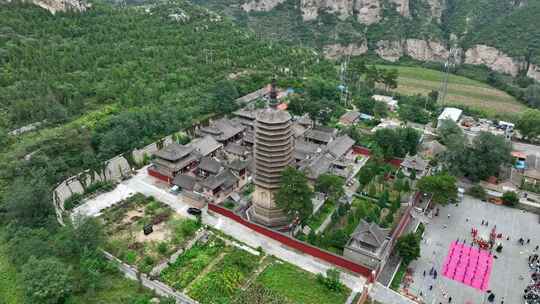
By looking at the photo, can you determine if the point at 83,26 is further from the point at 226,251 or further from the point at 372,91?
the point at 226,251

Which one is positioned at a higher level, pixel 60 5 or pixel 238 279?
pixel 60 5

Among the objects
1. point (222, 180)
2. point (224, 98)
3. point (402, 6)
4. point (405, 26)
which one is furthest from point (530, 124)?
point (402, 6)

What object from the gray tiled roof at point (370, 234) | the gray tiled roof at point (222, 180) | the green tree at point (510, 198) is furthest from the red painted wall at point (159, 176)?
the green tree at point (510, 198)

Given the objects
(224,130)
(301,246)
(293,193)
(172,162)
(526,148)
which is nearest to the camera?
(293,193)

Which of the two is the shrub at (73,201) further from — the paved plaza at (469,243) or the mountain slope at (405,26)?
the mountain slope at (405,26)

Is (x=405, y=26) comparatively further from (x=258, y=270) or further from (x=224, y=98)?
(x=258, y=270)

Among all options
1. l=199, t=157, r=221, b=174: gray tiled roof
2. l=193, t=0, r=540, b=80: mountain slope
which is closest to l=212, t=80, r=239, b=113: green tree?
l=199, t=157, r=221, b=174: gray tiled roof
